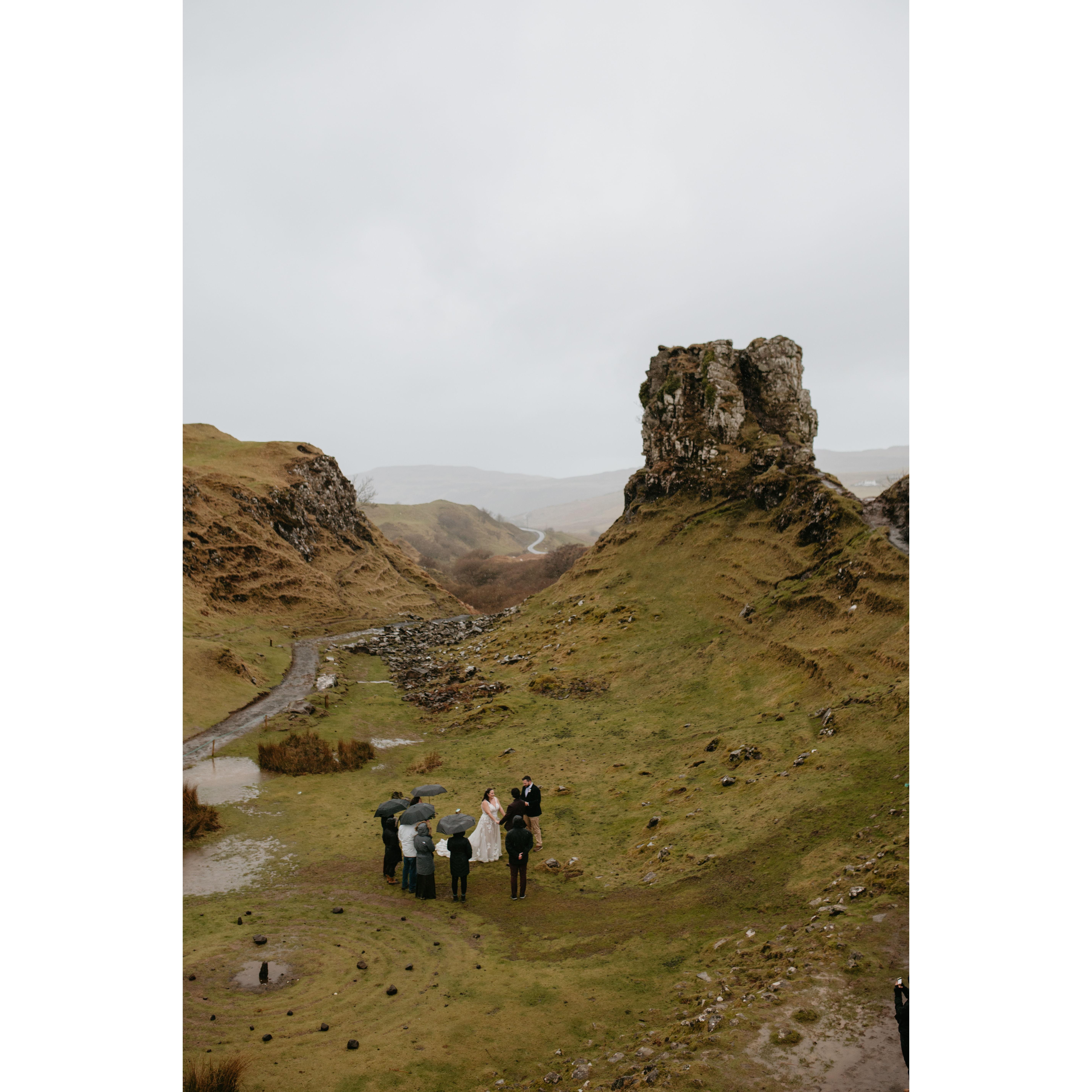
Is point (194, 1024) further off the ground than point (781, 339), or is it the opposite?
point (781, 339)

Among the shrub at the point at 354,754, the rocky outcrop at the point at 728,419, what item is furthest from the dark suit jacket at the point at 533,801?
the rocky outcrop at the point at 728,419

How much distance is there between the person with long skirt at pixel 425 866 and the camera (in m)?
12.6

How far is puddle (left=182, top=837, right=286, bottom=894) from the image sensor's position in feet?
43.9

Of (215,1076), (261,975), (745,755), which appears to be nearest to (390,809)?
(261,975)

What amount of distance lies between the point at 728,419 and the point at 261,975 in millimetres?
36256

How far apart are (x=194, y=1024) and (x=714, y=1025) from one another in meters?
6.36

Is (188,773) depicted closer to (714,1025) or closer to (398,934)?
(398,934)

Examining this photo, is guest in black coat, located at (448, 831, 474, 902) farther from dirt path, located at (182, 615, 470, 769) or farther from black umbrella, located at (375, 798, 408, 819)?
dirt path, located at (182, 615, 470, 769)

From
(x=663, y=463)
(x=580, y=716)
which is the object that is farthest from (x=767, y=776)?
(x=663, y=463)

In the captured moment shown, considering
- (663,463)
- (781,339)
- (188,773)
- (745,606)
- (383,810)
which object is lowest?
(188,773)

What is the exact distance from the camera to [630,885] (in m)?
12.7

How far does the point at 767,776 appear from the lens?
50.8 feet

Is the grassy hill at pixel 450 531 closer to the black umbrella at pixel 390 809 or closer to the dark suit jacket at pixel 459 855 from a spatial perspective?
the black umbrella at pixel 390 809

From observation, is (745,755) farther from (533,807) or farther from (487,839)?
(487,839)
